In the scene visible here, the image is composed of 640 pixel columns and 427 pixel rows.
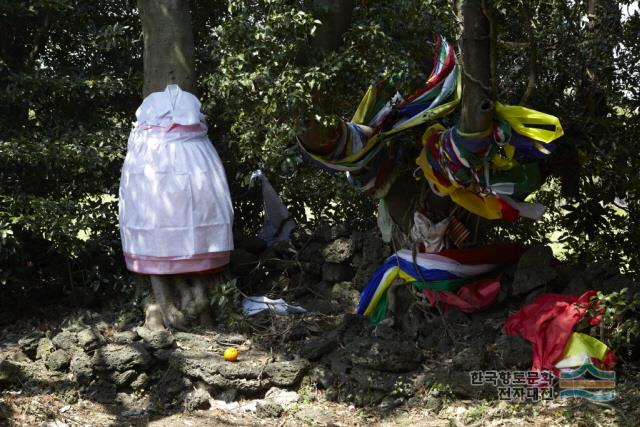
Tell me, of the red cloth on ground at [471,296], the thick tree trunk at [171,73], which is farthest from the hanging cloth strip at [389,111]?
the thick tree trunk at [171,73]

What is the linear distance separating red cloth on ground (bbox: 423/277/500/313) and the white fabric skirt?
1756 mm

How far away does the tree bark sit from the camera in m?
5.17

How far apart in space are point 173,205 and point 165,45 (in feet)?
4.46

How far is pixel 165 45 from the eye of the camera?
23.2ft

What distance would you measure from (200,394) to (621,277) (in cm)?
293

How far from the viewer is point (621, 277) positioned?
19.5ft

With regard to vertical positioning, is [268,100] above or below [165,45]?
below

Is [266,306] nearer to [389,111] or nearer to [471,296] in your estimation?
[471,296]

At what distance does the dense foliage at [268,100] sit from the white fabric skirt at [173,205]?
1.40 ft

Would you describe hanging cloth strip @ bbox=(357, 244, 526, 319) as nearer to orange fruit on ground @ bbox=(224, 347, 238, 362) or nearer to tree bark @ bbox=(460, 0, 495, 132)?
tree bark @ bbox=(460, 0, 495, 132)

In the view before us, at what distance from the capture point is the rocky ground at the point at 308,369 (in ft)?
17.5

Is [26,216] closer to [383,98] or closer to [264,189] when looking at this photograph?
[264,189]

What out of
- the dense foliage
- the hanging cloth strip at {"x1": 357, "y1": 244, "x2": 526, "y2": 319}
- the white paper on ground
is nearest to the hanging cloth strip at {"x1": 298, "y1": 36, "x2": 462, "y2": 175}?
the dense foliage

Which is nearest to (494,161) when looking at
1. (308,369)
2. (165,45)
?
(308,369)
